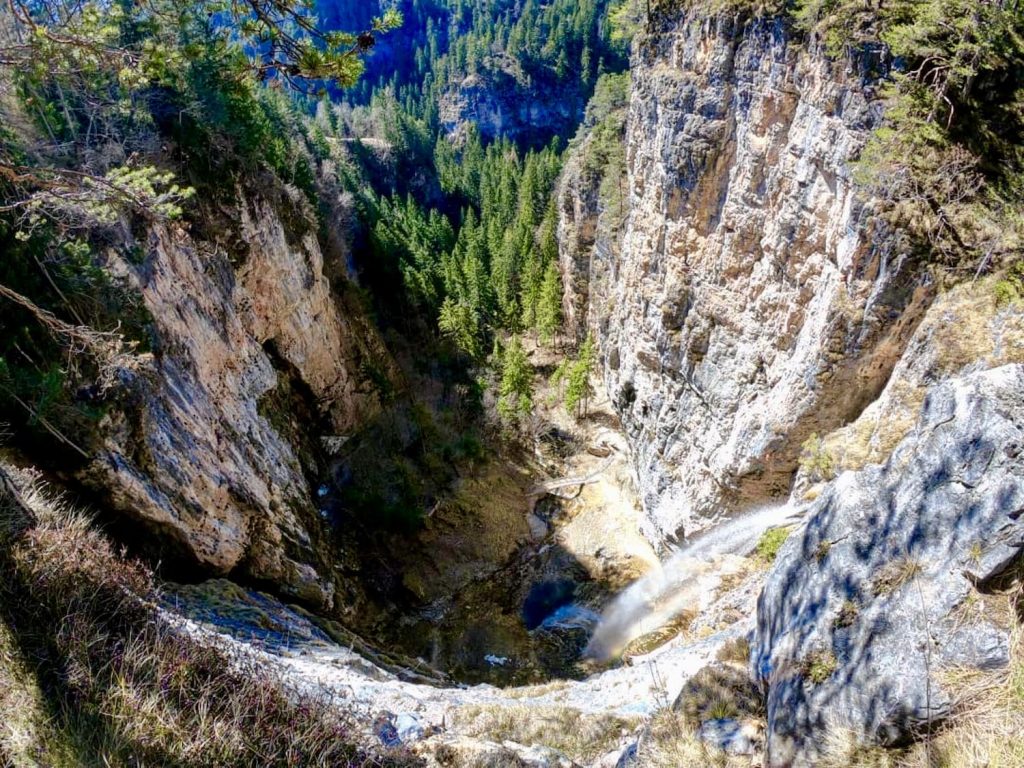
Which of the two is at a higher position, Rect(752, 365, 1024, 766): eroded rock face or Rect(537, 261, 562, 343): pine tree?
Rect(752, 365, 1024, 766): eroded rock face

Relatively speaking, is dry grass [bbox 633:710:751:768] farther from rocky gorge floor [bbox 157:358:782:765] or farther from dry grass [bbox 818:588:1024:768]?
dry grass [bbox 818:588:1024:768]

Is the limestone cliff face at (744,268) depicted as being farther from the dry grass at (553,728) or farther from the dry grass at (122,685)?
the dry grass at (122,685)

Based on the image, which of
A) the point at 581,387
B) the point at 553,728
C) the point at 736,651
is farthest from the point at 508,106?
the point at 553,728

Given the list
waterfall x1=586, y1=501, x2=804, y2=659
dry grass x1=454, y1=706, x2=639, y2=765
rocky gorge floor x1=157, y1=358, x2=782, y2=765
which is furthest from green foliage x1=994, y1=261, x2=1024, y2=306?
dry grass x1=454, y1=706, x2=639, y2=765

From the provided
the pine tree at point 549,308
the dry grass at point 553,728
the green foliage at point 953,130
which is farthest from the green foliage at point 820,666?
the pine tree at point 549,308

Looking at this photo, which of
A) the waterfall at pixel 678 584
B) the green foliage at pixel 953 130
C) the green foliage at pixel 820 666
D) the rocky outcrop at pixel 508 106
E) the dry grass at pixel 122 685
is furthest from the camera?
the rocky outcrop at pixel 508 106

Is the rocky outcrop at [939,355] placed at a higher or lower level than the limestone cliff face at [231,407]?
higher

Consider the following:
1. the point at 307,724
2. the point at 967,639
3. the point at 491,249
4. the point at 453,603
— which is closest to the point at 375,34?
the point at 307,724
